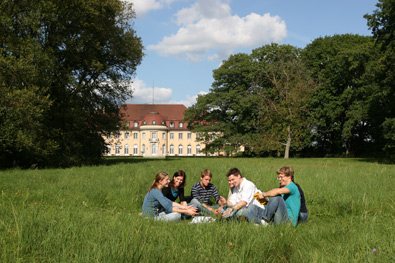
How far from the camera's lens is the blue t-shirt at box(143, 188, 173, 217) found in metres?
6.60

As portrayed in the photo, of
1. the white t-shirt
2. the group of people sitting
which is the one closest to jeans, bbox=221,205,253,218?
the group of people sitting

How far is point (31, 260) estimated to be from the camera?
3680mm

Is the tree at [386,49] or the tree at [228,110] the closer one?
the tree at [386,49]

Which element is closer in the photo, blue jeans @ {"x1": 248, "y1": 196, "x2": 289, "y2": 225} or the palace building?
blue jeans @ {"x1": 248, "y1": 196, "x2": 289, "y2": 225}

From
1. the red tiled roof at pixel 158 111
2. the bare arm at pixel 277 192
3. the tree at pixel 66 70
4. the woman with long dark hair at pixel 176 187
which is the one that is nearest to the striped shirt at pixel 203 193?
the woman with long dark hair at pixel 176 187

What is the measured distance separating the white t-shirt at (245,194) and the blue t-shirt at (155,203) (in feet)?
4.13

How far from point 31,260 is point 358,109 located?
38667mm

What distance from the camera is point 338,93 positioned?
1683 inches

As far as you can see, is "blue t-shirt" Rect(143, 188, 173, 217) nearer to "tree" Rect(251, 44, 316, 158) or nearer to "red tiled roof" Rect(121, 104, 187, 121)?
"tree" Rect(251, 44, 316, 158)

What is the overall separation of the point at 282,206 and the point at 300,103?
106 ft

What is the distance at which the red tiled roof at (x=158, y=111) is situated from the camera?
91500 mm

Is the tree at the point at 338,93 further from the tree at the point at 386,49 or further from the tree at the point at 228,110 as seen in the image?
the tree at the point at 386,49

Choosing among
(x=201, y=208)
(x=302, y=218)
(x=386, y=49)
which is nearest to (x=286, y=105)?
(x=386, y=49)

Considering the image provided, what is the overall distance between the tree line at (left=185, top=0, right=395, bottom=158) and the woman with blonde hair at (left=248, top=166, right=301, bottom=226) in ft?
80.9
